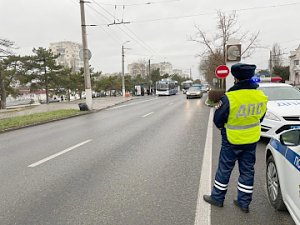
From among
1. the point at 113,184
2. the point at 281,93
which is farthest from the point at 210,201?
the point at 281,93

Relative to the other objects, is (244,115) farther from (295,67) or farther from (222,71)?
(295,67)

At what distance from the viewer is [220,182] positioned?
12.2ft

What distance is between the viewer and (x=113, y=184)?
471cm

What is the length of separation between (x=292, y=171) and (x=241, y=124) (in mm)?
842

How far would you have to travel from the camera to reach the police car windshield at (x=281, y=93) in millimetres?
8261

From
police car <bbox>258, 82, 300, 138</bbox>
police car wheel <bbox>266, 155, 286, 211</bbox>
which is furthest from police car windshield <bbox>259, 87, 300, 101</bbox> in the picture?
police car wheel <bbox>266, 155, 286, 211</bbox>

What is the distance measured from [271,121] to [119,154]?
12.7ft

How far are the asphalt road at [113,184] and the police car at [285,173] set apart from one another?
0.24m

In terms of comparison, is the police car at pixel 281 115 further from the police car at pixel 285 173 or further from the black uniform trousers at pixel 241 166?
the black uniform trousers at pixel 241 166

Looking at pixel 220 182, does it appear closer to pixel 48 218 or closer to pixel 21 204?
pixel 48 218

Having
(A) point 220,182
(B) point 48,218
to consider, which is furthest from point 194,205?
(B) point 48,218

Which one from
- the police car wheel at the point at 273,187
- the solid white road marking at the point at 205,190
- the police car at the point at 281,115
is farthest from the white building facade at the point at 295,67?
the police car wheel at the point at 273,187

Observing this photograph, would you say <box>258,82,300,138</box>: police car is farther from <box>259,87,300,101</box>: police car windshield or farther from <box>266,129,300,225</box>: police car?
<box>266,129,300,225</box>: police car

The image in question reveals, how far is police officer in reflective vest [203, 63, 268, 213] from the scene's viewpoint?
136 inches
